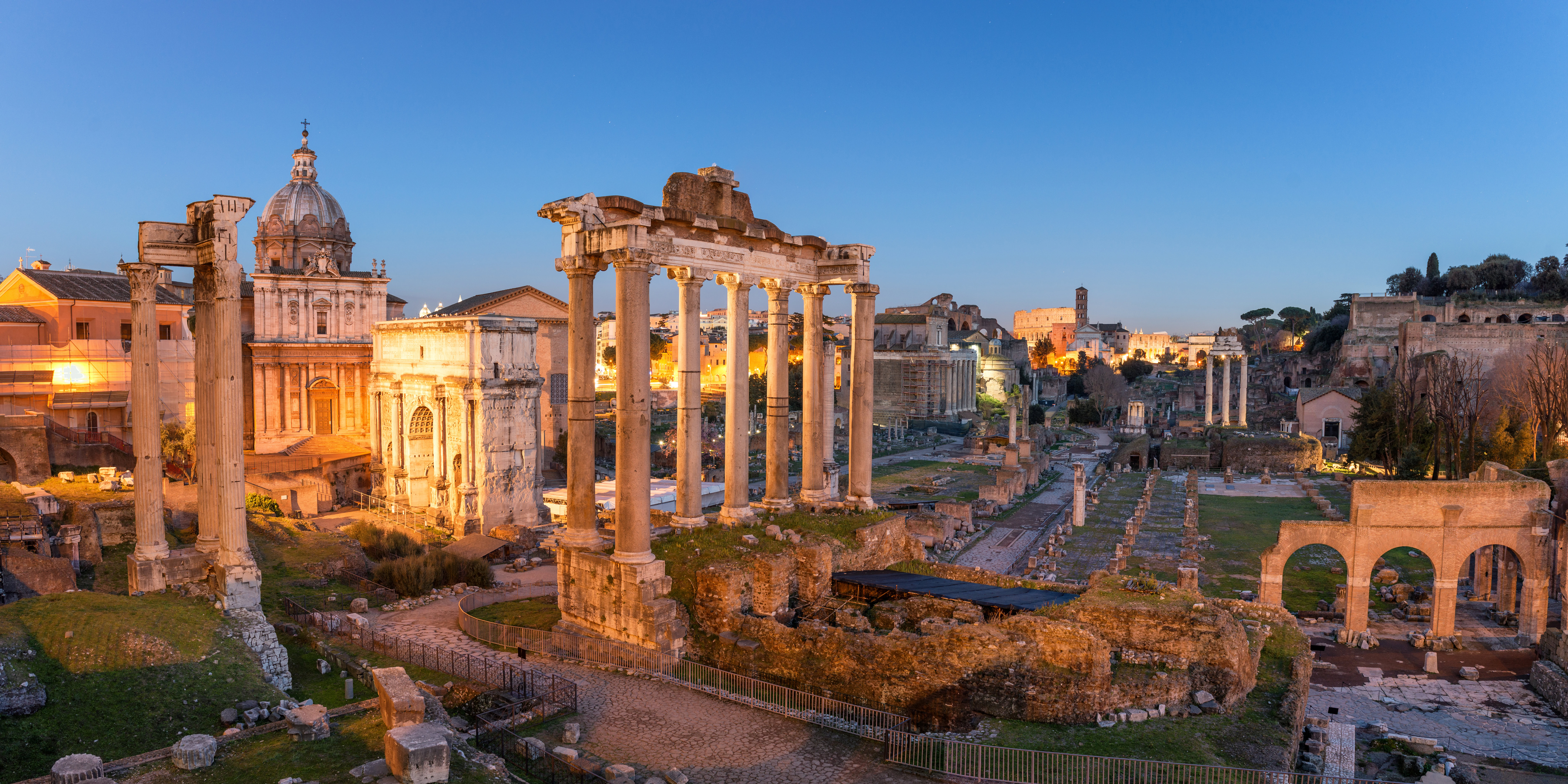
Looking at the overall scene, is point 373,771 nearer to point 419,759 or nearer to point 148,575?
point 419,759

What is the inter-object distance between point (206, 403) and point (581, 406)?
657 cm

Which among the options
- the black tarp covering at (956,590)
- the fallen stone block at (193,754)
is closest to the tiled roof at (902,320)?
the black tarp covering at (956,590)

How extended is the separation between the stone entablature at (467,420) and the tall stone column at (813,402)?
15552mm

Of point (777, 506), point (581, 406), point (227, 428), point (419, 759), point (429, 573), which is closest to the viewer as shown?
point (419, 759)

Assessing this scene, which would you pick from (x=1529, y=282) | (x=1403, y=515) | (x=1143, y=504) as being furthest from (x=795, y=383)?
(x=1529, y=282)

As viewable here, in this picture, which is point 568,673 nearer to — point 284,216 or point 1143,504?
point 1143,504

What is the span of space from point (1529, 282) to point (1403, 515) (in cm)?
7995

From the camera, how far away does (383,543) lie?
27.5 meters

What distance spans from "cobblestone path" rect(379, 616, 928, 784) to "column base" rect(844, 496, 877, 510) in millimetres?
6775

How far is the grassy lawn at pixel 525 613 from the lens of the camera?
55.9ft

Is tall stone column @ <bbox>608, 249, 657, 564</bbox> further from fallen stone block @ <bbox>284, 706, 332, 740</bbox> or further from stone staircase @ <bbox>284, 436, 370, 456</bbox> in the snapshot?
stone staircase @ <bbox>284, 436, 370, 456</bbox>

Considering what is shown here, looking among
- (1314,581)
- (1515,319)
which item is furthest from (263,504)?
(1515,319)

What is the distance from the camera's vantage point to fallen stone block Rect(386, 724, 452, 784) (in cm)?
884

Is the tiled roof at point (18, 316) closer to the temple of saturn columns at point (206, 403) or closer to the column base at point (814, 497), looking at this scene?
the temple of saturn columns at point (206, 403)
